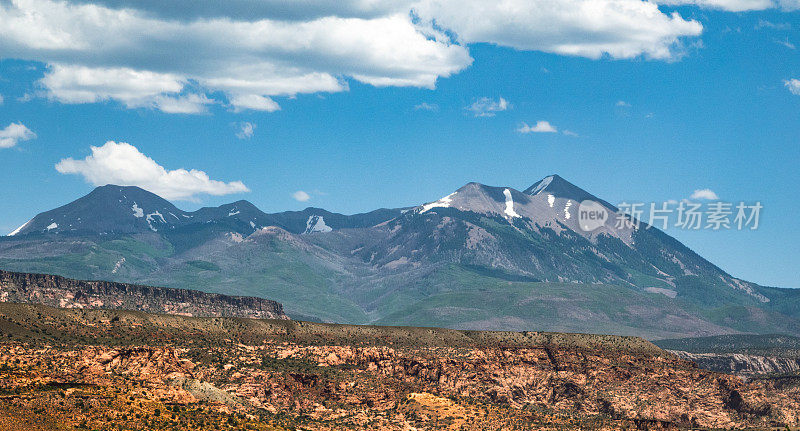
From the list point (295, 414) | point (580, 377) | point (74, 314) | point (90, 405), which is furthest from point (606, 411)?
point (90, 405)

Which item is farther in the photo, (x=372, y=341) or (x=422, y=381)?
(x=372, y=341)

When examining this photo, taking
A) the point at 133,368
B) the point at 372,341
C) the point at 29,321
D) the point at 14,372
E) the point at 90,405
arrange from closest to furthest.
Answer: the point at 90,405 < the point at 14,372 < the point at 133,368 < the point at 29,321 < the point at 372,341

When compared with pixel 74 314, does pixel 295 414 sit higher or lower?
lower

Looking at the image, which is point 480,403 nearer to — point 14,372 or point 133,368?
point 133,368

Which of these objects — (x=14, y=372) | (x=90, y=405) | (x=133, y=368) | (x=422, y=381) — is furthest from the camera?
(x=422, y=381)

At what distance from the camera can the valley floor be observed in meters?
121

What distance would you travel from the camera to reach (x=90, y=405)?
11481 cm

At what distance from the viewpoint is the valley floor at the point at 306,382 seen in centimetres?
12075

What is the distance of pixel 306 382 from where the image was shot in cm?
16425

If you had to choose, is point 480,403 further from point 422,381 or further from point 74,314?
point 74,314

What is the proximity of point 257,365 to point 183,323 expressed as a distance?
21.2 meters

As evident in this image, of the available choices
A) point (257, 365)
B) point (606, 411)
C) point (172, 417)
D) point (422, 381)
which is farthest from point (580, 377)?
point (172, 417)

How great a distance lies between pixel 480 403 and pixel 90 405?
223 ft

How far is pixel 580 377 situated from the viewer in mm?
194000
